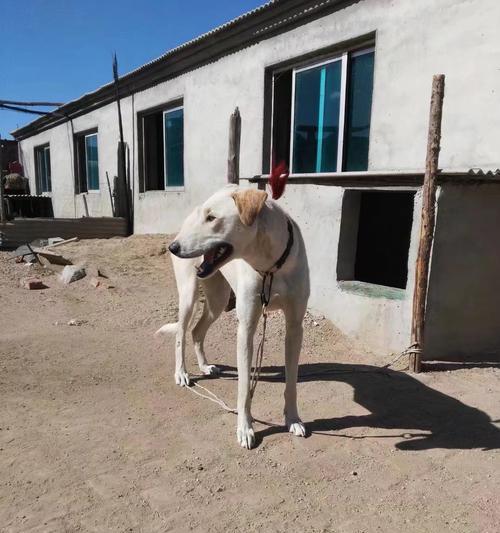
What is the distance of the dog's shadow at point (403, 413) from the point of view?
306 cm

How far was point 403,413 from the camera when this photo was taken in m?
3.46

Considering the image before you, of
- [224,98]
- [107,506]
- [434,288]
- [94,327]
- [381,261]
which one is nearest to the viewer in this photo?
[107,506]

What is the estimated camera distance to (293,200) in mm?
5820

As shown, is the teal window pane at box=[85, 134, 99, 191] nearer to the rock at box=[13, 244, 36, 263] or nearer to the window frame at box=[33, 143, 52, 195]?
the window frame at box=[33, 143, 52, 195]

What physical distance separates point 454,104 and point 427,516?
4.30 m

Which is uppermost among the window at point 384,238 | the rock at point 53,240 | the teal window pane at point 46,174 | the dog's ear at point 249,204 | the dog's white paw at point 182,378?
the teal window pane at point 46,174

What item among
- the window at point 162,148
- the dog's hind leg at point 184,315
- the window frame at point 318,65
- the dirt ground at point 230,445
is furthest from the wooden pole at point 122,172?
the dog's hind leg at point 184,315

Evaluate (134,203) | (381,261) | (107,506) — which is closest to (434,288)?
(381,261)

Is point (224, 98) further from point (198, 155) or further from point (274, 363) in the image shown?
point (274, 363)

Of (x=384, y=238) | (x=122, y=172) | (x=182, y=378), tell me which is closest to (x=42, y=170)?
(x=122, y=172)

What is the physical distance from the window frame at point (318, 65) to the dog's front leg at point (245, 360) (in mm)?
2786

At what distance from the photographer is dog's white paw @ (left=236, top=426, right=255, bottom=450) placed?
2877mm

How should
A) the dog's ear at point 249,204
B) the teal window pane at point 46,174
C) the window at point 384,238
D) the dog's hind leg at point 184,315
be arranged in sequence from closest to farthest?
the dog's ear at point 249,204 → the dog's hind leg at point 184,315 → the window at point 384,238 → the teal window pane at point 46,174

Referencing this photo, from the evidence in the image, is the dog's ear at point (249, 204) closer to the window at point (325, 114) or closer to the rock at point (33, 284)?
the window at point (325, 114)
